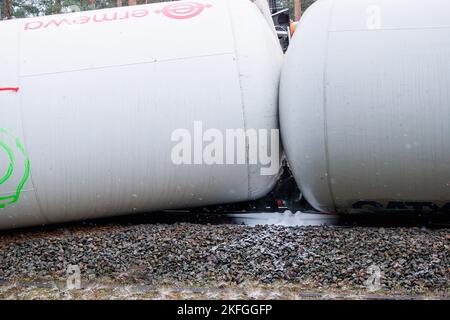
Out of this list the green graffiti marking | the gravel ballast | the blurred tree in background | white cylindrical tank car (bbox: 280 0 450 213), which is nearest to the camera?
the gravel ballast

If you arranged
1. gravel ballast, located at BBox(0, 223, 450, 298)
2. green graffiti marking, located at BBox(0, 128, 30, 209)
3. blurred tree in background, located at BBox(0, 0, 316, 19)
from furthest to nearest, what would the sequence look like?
blurred tree in background, located at BBox(0, 0, 316, 19) → green graffiti marking, located at BBox(0, 128, 30, 209) → gravel ballast, located at BBox(0, 223, 450, 298)

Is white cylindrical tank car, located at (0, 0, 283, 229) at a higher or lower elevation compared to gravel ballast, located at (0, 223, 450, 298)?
higher

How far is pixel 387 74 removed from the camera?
3.54 metres

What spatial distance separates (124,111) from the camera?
3.82 metres

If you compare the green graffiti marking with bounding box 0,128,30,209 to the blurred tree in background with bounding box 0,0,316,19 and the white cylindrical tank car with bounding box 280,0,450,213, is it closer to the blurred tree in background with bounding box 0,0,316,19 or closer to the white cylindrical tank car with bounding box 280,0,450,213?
the white cylindrical tank car with bounding box 280,0,450,213

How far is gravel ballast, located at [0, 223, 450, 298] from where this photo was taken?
3172 millimetres

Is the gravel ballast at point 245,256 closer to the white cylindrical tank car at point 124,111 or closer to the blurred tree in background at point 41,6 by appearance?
the white cylindrical tank car at point 124,111

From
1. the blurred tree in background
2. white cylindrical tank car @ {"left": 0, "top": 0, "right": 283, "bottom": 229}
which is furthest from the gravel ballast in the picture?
the blurred tree in background

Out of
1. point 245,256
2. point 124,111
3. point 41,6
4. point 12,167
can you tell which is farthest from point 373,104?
point 41,6

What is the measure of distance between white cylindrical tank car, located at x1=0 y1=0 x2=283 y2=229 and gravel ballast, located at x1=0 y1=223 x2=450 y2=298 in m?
0.33

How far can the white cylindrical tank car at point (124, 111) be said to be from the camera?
3812mm

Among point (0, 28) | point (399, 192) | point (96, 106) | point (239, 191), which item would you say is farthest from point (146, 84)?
point (399, 192)

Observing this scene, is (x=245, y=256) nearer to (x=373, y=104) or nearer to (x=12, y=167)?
(x=373, y=104)

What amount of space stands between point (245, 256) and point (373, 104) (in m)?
1.38
